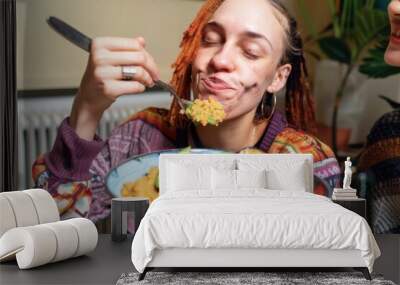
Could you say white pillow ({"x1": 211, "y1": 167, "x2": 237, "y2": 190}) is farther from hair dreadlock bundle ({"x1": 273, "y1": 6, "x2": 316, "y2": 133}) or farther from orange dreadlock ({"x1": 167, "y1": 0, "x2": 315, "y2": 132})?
hair dreadlock bundle ({"x1": 273, "y1": 6, "x2": 316, "y2": 133})

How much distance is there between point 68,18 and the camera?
6.21 metres

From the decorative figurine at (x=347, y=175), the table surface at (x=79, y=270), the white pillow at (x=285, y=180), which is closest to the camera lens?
the table surface at (x=79, y=270)

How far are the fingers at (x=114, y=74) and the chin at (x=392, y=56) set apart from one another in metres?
1.92

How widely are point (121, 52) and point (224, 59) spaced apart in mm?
835

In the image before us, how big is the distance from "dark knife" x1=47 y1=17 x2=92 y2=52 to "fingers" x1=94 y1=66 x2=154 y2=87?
0.21 metres

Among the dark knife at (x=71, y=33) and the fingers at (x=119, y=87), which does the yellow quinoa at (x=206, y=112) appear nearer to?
the fingers at (x=119, y=87)

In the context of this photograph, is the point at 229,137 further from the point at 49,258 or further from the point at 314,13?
the point at 49,258

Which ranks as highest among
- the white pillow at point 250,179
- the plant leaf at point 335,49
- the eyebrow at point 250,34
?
the eyebrow at point 250,34

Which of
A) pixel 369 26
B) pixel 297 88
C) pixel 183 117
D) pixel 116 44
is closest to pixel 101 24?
pixel 116 44

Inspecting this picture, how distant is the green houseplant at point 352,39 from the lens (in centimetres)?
614

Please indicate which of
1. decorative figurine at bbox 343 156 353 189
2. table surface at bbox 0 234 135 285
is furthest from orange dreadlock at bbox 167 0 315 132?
table surface at bbox 0 234 135 285

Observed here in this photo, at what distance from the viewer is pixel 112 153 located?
20.3 ft

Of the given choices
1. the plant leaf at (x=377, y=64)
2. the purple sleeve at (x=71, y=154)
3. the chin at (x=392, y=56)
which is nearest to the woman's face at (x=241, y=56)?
the plant leaf at (x=377, y=64)

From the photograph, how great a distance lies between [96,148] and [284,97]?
62.2 inches
